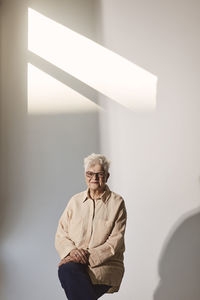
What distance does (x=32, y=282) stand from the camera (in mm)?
3625

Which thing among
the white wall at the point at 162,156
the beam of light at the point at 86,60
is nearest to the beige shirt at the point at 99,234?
the white wall at the point at 162,156

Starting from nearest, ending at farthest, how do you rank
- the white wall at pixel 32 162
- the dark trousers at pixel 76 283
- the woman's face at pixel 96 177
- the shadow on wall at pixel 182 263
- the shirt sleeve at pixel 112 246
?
1. the dark trousers at pixel 76 283
2. the shirt sleeve at pixel 112 246
3. the woman's face at pixel 96 177
4. the shadow on wall at pixel 182 263
5. the white wall at pixel 32 162

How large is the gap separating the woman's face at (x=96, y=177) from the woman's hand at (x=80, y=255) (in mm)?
405

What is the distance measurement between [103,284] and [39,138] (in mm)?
1518

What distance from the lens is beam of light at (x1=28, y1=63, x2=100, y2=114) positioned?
3.82m

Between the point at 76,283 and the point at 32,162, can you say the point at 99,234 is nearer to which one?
the point at 76,283

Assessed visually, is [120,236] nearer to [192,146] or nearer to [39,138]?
[192,146]

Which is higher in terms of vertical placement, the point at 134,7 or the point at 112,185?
the point at 134,7

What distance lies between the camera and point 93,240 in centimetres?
275

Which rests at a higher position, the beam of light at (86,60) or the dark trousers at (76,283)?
the beam of light at (86,60)

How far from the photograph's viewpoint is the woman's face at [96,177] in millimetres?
2836

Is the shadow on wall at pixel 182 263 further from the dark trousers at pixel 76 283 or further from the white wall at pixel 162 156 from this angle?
the dark trousers at pixel 76 283

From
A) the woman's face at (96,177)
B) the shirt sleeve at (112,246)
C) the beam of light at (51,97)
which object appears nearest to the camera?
the shirt sleeve at (112,246)

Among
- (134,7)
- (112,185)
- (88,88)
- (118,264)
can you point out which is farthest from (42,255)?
(134,7)
